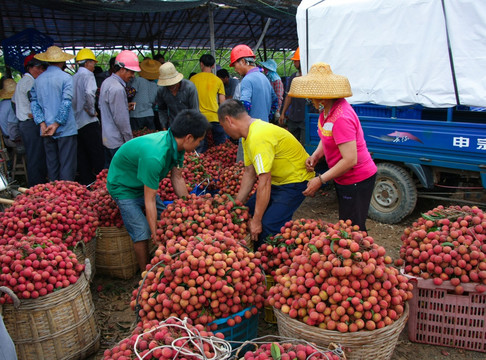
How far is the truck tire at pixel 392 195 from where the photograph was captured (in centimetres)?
489

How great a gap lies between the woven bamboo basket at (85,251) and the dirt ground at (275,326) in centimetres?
28

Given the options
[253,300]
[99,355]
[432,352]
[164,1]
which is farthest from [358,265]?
[164,1]

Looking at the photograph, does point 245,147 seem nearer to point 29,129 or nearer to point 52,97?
point 52,97

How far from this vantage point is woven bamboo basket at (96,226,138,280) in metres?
3.88

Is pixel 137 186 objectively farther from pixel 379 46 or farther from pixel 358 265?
pixel 379 46

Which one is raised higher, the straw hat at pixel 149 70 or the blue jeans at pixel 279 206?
the straw hat at pixel 149 70

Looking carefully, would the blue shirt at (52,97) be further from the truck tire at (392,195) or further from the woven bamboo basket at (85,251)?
the truck tire at (392,195)

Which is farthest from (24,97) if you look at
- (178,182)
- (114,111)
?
(178,182)

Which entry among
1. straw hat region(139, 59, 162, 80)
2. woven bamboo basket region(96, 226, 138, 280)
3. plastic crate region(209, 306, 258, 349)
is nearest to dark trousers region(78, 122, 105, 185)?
straw hat region(139, 59, 162, 80)

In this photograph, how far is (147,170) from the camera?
321 centimetres

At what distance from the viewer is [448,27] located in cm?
417

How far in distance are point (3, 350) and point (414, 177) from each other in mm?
4480

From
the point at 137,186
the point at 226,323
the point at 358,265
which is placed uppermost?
the point at 137,186

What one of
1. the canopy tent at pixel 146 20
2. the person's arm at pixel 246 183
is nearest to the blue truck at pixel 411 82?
the person's arm at pixel 246 183
